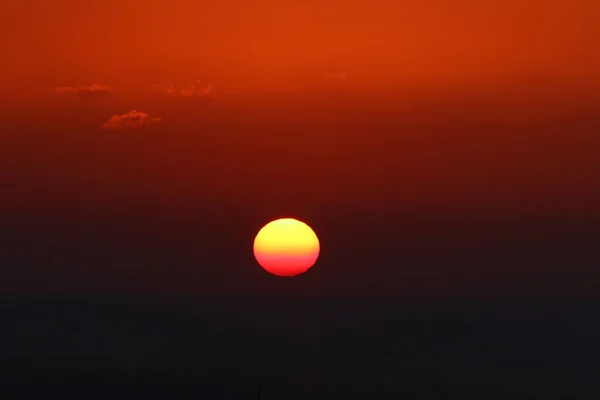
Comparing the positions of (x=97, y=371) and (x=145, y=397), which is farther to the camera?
(x=97, y=371)

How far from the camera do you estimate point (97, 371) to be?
149 ft

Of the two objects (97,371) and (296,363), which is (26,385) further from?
(296,363)

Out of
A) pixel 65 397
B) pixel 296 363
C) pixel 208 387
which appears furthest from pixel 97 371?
pixel 296 363

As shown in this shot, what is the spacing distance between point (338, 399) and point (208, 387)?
6005 mm

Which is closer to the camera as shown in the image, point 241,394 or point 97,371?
point 241,394

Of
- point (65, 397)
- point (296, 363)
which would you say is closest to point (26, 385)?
point (65, 397)

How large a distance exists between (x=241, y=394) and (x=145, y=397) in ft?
14.3

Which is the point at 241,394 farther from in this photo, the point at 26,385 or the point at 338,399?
the point at 26,385

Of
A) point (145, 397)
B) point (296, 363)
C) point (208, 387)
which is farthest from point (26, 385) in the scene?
point (296, 363)

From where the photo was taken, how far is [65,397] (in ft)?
140

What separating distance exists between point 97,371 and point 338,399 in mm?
11977

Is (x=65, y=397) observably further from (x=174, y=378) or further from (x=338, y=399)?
(x=338, y=399)

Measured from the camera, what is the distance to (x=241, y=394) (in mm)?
42062

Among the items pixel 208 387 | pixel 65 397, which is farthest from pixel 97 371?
pixel 208 387
